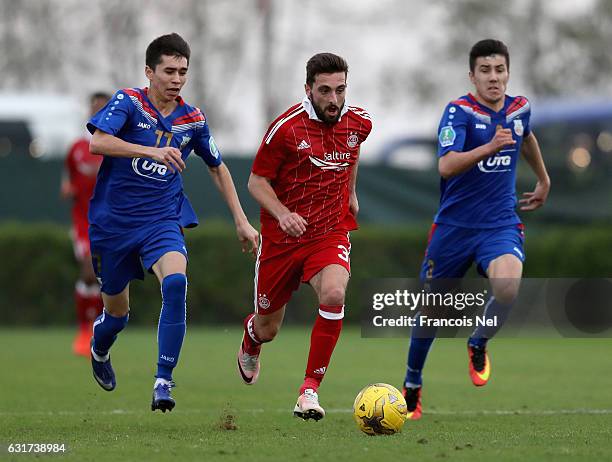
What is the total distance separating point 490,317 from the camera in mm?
9320

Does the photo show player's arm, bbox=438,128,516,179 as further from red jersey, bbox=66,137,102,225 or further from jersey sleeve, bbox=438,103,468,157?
red jersey, bbox=66,137,102,225

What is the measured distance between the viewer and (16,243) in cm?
1864

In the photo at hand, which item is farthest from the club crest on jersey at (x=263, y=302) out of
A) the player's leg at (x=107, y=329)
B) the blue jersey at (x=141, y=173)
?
the player's leg at (x=107, y=329)

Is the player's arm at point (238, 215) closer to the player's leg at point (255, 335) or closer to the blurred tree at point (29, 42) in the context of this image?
the player's leg at point (255, 335)

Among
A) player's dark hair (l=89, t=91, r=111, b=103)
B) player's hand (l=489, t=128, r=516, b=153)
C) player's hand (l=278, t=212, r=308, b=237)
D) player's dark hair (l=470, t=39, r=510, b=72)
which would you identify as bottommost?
player's hand (l=278, t=212, r=308, b=237)

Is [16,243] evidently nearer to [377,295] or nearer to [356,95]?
[377,295]

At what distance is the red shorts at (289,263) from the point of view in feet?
27.2

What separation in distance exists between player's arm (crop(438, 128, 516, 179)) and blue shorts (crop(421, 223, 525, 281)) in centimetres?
51

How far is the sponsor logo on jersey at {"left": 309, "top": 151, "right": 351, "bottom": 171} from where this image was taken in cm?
836

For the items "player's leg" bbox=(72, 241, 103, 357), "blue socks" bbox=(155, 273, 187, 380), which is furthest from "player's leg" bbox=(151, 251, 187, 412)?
"player's leg" bbox=(72, 241, 103, 357)

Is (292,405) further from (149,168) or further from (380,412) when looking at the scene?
(149,168)

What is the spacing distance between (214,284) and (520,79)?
2293 centimetres

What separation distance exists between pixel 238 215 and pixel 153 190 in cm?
61

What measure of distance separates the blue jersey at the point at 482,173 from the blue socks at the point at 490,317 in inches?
23.6
